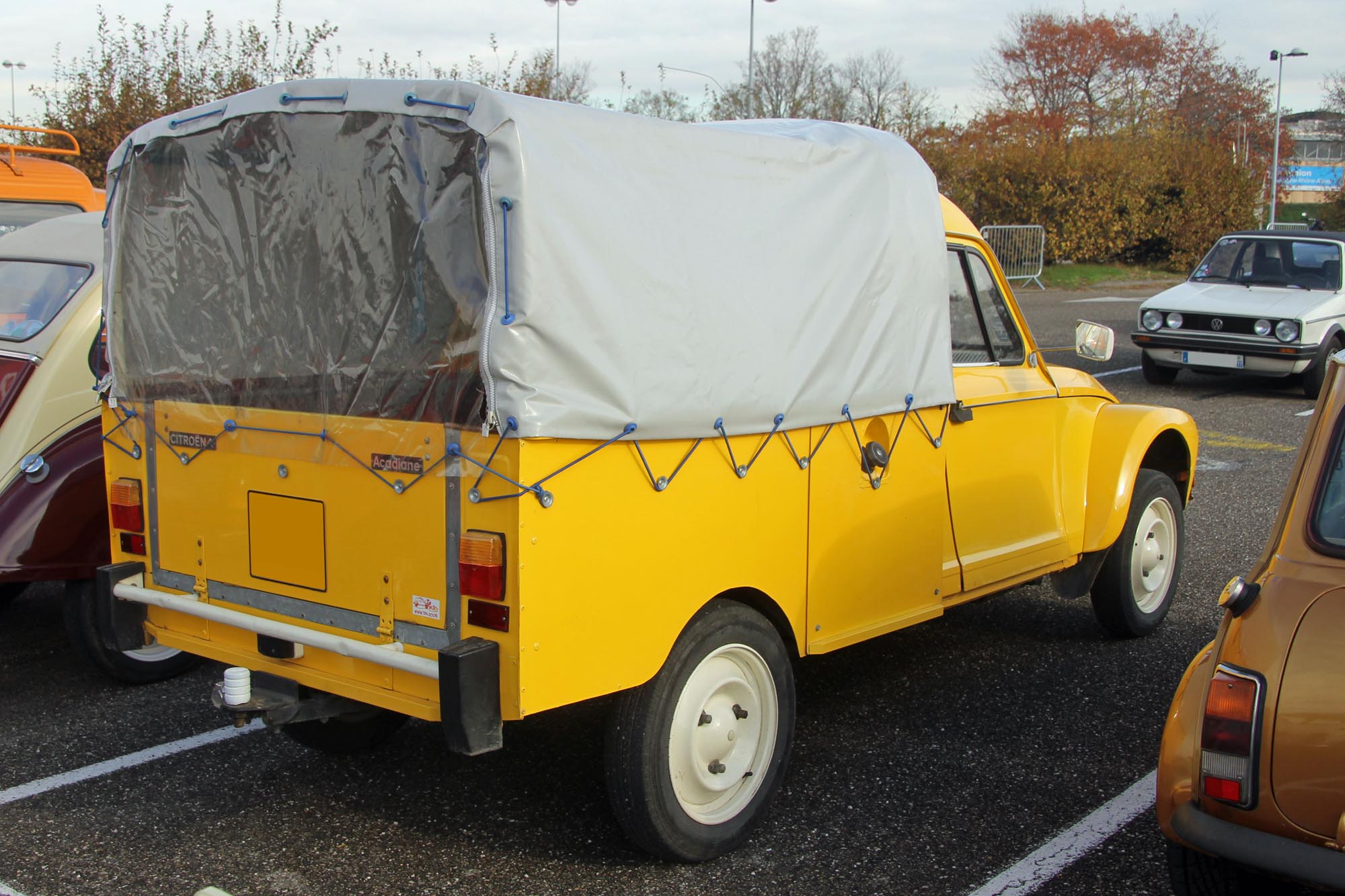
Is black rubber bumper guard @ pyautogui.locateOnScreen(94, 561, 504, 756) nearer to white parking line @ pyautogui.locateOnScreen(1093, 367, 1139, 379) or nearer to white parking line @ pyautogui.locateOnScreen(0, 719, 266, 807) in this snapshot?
white parking line @ pyautogui.locateOnScreen(0, 719, 266, 807)

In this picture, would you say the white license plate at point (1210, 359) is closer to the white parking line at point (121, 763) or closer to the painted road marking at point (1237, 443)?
the painted road marking at point (1237, 443)

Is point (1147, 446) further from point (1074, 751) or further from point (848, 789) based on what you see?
point (848, 789)

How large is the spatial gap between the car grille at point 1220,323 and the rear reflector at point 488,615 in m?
12.4

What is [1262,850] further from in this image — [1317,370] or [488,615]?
[1317,370]

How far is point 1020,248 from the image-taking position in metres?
28.9

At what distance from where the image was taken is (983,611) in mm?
6633

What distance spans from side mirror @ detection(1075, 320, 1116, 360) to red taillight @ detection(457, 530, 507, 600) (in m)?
3.27

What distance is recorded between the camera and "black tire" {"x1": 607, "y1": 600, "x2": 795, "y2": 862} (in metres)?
3.58

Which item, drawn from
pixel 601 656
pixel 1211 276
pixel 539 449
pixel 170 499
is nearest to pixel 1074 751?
pixel 601 656

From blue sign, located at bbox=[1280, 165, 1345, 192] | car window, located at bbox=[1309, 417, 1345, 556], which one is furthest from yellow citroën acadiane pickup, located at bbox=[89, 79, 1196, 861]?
blue sign, located at bbox=[1280, 165, 1345, 192]

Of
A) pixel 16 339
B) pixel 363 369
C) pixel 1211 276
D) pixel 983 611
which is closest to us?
pixel 363 369

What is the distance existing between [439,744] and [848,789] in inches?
62.7

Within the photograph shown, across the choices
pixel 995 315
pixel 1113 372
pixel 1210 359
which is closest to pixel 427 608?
pixel 995 315

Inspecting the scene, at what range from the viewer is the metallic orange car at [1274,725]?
2.74m
